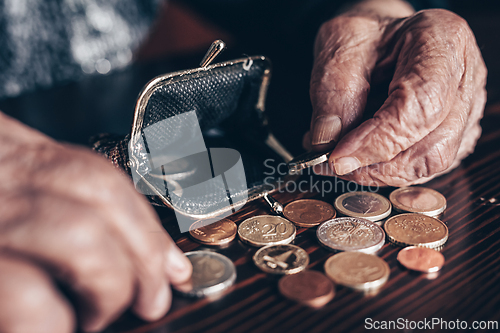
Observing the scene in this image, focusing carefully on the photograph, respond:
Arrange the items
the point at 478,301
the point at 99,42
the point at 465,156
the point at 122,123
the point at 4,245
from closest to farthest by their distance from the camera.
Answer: the point at 4,245, the point at 478,301, the point at 465,156, the point at 122,123, the point at 99,42

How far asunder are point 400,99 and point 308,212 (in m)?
0.25

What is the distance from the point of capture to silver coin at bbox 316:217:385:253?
0.54 meters

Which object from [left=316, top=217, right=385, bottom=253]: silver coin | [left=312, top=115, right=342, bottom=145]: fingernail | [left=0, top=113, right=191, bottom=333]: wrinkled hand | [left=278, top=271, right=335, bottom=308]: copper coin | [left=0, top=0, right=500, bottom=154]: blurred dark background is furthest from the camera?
[left=0, top=0, right=500, bottom=154]: blurred dark background

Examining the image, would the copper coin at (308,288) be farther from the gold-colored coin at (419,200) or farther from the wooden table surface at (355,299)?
the gold-colored coin at (419,200)

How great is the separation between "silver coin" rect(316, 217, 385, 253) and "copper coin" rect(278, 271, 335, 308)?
77 millimetres

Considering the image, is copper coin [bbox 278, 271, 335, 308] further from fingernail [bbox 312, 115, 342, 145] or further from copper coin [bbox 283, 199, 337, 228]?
fingernail [bbox 312, 115, 342, 145]

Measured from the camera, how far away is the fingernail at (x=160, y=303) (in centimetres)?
40

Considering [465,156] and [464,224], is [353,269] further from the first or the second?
[465,156]


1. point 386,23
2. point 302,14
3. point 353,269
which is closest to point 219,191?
point 353,269

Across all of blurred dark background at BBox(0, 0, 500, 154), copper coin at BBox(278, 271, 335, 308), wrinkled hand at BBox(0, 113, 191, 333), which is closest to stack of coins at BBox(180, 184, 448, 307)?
copper coin at BBox(278, 271, 335, 308)

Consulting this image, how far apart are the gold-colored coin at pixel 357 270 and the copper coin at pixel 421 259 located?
34 millimetres

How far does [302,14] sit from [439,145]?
2.47 ft

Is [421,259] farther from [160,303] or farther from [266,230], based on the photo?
[160,303]

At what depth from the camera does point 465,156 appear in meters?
0.81
